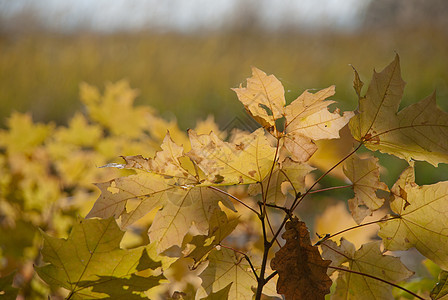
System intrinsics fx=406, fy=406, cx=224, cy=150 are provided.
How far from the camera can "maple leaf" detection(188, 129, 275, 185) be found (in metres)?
0.23

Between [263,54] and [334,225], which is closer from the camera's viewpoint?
[334,225]

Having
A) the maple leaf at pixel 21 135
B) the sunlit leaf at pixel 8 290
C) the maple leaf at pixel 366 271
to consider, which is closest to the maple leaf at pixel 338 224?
the maple leaf at pixel 366 271

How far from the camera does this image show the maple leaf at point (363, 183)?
252 millimetres

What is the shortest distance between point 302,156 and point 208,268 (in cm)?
10

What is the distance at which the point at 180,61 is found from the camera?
431 centimetres

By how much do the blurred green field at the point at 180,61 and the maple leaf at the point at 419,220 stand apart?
→ 325cm

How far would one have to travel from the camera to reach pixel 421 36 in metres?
4.47

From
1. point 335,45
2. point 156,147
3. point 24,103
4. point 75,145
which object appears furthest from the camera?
point 335,45

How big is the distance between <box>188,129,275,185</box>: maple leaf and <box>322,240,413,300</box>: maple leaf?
3.2 inches

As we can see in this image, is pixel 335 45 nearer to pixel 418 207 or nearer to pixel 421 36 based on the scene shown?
pixel 421 36

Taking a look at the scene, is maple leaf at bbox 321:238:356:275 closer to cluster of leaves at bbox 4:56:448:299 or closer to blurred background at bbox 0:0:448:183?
cluster of leaves at bbox 4:56:448:299

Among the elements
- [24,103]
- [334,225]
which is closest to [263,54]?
[24,103]

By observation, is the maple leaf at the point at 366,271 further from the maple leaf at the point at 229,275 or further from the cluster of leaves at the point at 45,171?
the cluster of leaves at the point at 45,171

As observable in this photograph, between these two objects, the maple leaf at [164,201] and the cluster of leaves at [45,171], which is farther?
the cluster of leaves at [45,171]
